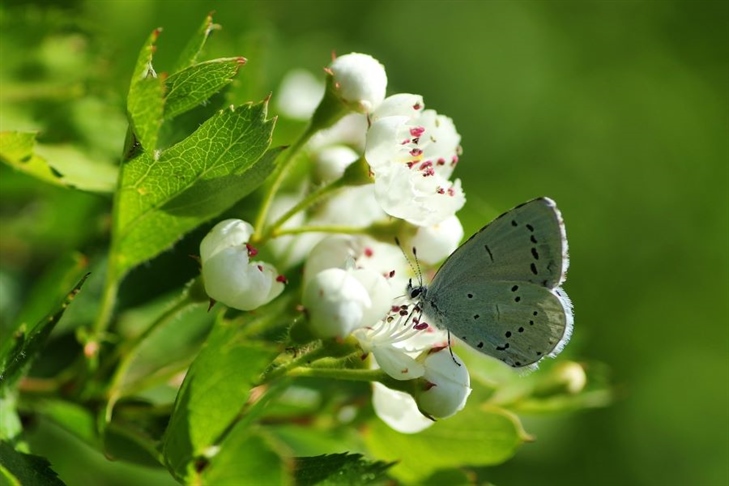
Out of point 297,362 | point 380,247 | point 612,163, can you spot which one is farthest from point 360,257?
point 612,163

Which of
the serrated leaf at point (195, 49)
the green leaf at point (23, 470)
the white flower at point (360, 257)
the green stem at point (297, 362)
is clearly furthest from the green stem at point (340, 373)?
the serrated leaf at point (195, 49)

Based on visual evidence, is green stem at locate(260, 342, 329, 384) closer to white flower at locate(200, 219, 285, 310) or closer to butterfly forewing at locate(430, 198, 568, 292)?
white flower at locate(200, 219, 285, 310)

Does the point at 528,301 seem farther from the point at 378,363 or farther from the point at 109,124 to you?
the point at 109,124

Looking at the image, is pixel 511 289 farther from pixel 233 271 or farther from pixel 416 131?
pixel 233 271

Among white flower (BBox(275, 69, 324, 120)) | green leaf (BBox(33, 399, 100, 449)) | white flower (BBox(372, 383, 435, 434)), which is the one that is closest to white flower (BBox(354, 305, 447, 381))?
Answer: white flower (BBox(372, 383, 435, 434))

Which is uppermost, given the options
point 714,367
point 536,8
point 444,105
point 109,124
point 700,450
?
point 109,124

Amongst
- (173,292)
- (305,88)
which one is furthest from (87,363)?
(305,88)
